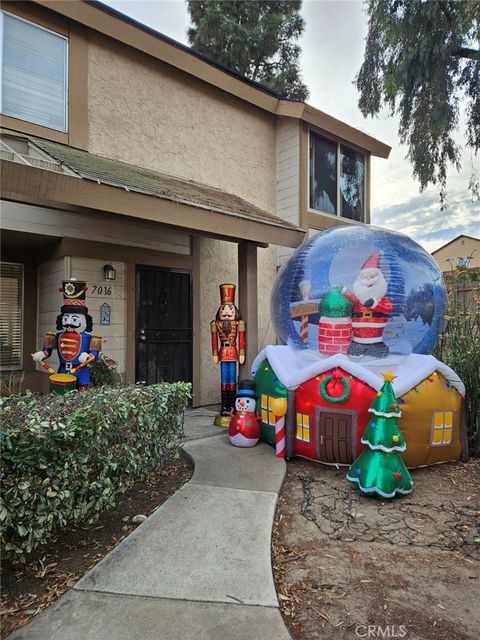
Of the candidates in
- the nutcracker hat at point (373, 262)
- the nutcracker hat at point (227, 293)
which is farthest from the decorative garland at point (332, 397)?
the nutcracker hat at point (227, 293)

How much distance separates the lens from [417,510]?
3523mm

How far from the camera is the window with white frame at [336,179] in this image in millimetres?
9680

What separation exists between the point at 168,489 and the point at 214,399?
13.6 feet

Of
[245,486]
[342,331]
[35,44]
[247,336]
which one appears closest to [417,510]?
[245,486]

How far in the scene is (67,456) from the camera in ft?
8.47

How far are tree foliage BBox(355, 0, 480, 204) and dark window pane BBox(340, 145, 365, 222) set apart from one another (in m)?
1.69

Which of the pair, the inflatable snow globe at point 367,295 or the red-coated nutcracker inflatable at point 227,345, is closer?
the inflatable snow globe at point 367,295

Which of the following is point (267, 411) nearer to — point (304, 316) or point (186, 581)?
point (304, 316)

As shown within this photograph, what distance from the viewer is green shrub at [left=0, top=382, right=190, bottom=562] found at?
2369mm

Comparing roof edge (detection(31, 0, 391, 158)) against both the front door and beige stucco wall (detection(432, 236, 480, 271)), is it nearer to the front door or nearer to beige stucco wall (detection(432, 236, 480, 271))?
the front door

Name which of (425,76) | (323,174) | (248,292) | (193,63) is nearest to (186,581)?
(248,292)

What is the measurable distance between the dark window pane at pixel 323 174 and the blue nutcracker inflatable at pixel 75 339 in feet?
20.7

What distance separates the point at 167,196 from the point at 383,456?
13.3 feet

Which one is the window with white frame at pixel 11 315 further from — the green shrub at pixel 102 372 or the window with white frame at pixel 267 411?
the window with white frame at pixel 267 411
